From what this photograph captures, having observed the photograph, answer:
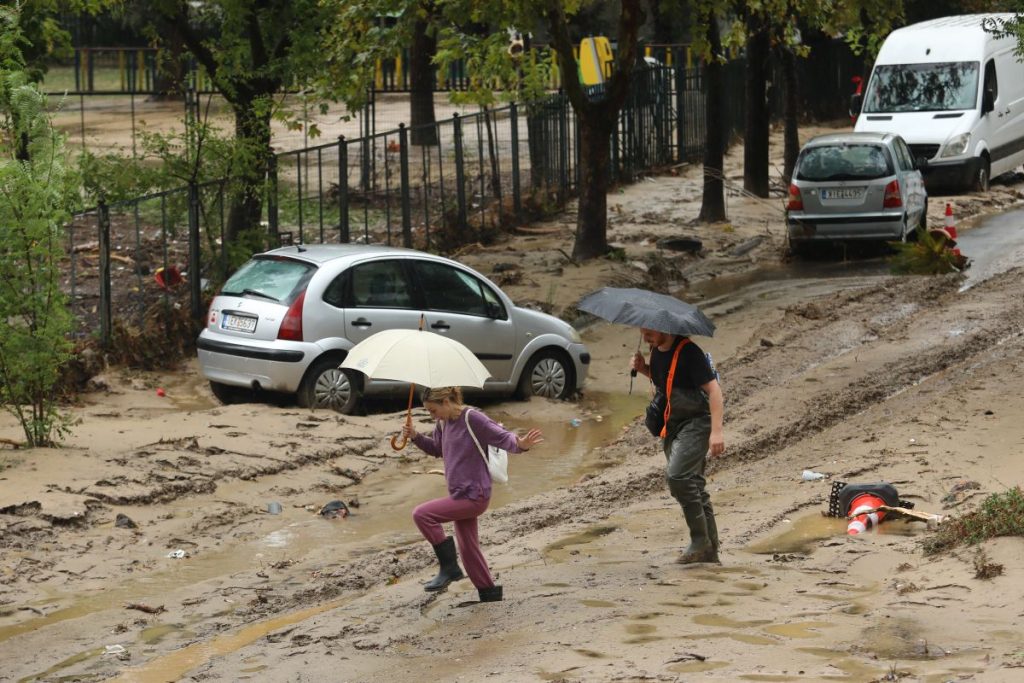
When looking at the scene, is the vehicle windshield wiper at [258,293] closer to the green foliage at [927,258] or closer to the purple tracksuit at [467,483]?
the purple tracksuit at [467,483]

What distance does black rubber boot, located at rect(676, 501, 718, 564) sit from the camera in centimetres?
858

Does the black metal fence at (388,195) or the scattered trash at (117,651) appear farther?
the black metal fence at (388,195)

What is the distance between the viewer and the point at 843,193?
21.5 meters

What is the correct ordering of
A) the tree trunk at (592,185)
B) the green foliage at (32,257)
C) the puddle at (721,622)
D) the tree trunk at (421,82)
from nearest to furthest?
1. the puddle at (721,622)
2. the green foliage at (32,257)
3. the tree trunk at (592,185)
4. the tree trunk at (421,82)

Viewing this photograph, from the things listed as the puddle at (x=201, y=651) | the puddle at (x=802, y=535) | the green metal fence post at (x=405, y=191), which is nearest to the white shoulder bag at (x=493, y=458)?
the puddle at (x=201, y=651)

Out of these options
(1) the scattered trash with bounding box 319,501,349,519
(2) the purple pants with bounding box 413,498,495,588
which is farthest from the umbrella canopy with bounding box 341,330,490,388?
(1) the scattered trash with bounding box 319,501,349,519

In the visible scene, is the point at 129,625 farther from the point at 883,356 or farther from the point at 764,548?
the point at 883,356

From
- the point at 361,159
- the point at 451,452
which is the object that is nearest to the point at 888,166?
the point at 361,159

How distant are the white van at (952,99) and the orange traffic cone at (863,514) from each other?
712 inches

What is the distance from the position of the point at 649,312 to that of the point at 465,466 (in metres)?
1.31

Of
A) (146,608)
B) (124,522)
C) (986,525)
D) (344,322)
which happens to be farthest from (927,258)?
(146,608)

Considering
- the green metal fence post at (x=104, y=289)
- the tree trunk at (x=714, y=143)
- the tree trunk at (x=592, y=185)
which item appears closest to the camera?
the green metal fence post at (x=104, y=289)

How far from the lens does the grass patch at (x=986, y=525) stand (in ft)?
27.0

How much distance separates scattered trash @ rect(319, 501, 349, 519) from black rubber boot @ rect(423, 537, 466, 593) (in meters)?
2.66
